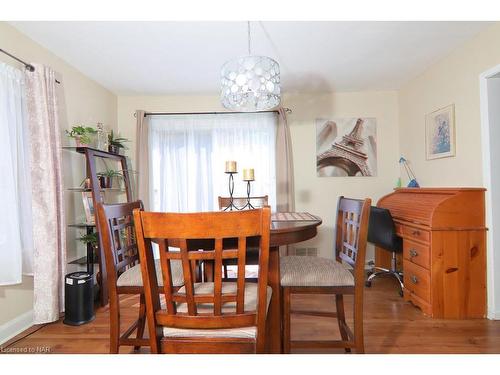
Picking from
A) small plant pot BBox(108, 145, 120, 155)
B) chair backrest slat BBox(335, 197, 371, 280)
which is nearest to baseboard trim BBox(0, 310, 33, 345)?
small plant pot BBox(108, 145, 120, 155)

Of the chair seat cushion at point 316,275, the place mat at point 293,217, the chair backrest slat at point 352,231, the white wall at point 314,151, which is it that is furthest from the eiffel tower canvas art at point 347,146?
the chair seat cushion at point 316,275

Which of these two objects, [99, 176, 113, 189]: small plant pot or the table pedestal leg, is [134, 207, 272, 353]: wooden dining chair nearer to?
the table pedestal leg

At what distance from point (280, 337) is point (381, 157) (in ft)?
9.32

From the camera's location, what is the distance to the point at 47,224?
2.07 m

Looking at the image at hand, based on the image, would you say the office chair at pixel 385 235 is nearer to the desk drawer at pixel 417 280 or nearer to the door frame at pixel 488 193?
the desk drawer at pixel 417 280

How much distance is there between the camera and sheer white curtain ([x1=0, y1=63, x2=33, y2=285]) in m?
1.86

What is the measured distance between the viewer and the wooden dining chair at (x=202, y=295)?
87cm

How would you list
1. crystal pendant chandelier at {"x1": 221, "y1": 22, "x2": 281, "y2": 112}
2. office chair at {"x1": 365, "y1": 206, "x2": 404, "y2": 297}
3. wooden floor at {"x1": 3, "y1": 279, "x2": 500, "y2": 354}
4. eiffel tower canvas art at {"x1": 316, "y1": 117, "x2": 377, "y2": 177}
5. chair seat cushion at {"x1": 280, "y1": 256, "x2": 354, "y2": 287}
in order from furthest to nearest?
eiffel tower canvas art at {"x1": 316, "y1": 117, "x2": 377, "y2": 177} → office chair at {"x1": 365, "y1": 206, "x2": 404, "y2": 297} → crystal pendant chandelier at {"x1": 221, "y1": 22, "x2": 281, "y2": 112} → wooden floor at {"x1": 3, "y1": 279, "x2": 500, "y2": 354} → chair seat cushion at {"x1": 280, "y1": 256, "x2": 354, "y2": 287}

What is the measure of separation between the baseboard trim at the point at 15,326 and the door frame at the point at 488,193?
353 cm

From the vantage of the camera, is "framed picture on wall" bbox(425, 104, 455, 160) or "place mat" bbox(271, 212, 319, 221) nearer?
"place mat" bbox(271, 212, 319, 221)

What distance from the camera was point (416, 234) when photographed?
2289mm

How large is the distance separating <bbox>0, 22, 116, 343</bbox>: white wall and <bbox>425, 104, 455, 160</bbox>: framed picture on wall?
141 inches
